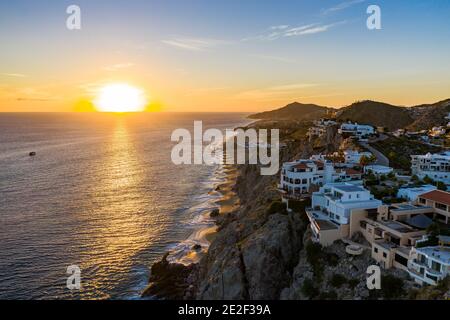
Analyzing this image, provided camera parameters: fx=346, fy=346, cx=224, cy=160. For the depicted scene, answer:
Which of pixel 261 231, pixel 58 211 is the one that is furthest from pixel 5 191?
pixel 261 231

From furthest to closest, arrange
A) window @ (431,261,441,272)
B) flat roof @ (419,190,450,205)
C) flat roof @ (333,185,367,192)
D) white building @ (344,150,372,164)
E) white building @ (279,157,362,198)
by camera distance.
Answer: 1. white building @ (344,150,372,164)
2. white building @ (279,157,362,198)
3. flat roof @ (333,185,367,192)
4. flat roof @ (419,190,450,205)
5. window @ (431,261,441,272)

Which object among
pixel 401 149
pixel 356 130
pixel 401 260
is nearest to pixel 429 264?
pixel 401 260

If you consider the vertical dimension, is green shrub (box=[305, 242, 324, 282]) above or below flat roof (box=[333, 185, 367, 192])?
below

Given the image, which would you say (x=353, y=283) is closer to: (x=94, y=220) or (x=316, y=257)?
(x=316, y=257)

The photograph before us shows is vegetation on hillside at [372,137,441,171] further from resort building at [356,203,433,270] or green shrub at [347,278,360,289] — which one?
green shrub at [347,278,360,289]

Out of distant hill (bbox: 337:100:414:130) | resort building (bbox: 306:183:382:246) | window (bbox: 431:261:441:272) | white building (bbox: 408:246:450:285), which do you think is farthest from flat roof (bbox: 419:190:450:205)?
distant hill (bbox: 337:100:414:130)

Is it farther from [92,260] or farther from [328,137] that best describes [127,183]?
[328,137]
